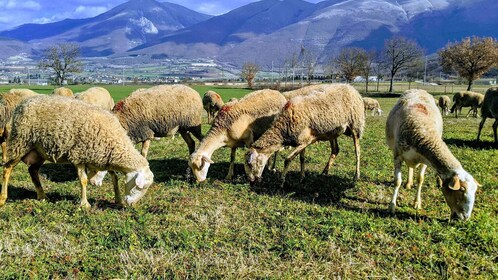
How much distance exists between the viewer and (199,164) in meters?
9.28

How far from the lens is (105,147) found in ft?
24.1

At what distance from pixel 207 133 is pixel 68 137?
3619 millimetres

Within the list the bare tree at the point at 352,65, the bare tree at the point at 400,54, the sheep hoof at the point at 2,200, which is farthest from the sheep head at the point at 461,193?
the bare tree at the point at 400,54

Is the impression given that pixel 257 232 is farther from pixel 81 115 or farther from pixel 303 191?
pixel 81 115

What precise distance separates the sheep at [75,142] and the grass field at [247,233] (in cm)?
59

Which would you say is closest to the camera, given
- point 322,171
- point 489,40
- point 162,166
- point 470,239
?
point 470,239

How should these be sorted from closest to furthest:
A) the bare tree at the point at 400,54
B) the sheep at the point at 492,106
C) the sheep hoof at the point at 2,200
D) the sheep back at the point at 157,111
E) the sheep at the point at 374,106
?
1. the sheep hoof at the point at 2,200
2. the sheep back at the point at 157,111
3. the sheep at the point at 492,106
4. the sheep at the point at 374,106
5. the bare tree at the point at 400,54

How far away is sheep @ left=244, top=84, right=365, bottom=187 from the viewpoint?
8.85 meters

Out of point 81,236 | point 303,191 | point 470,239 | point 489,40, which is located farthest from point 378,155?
point 489,40

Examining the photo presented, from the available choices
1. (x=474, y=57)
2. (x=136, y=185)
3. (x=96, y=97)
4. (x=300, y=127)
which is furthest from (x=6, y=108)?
(x=474, y=57)

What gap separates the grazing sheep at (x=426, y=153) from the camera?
6.21 m

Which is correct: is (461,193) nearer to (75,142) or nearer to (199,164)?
(199,164)

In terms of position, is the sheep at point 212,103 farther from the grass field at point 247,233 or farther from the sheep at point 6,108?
the grass field at point 247,233

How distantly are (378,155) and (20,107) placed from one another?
1004cm
